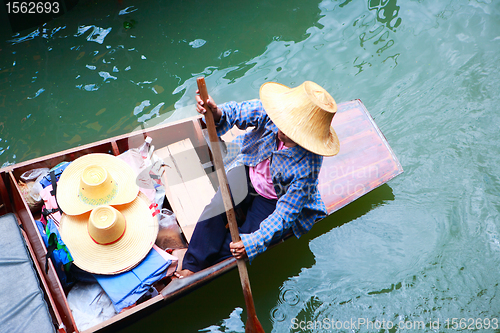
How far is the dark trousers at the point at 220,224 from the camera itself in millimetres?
2438

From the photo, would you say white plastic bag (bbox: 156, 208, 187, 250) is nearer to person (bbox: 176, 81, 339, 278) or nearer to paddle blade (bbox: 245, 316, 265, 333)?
person (bbox: 176, 81, 339, 278)

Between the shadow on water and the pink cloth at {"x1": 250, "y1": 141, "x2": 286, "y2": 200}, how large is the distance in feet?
3.35

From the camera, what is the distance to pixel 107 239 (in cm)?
242

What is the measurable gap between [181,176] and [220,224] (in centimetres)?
77

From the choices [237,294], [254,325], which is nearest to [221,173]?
[254,325]

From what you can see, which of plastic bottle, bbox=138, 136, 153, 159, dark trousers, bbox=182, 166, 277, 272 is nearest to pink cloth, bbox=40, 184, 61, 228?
plastic bottle, bbox=138, 136, 153, 159

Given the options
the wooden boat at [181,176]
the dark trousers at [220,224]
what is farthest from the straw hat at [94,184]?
the dark trousers at [220,224]

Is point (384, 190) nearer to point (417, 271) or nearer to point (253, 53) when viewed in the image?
point (417, 271)

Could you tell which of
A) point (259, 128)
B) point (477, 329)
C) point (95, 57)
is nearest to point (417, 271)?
point (477, 329)

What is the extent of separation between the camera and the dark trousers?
2.44 metres

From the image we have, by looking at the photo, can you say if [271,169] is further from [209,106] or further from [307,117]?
[209,106]

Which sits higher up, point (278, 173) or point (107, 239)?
point (278, 173)

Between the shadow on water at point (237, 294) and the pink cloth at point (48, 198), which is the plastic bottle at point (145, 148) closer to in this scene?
the pink cloth at point (48, 198)

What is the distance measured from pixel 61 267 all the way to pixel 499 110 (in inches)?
192
